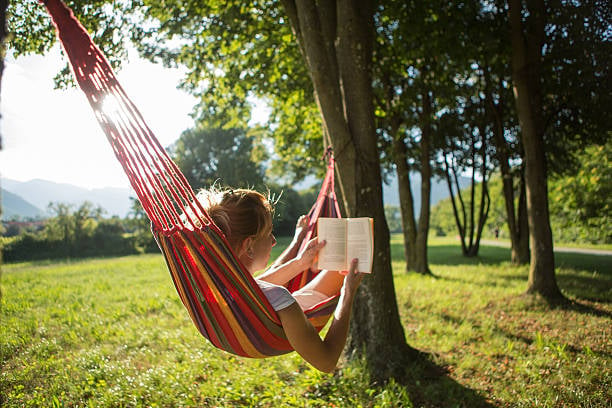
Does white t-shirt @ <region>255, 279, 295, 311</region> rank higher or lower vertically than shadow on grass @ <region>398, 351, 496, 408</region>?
higher

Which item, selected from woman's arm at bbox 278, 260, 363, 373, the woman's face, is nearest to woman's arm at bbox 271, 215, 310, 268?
the woman's face

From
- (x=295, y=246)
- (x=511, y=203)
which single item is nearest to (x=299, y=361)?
(x=295, y=246)

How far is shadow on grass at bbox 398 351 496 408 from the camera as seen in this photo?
2.46m

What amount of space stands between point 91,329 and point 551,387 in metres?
3.98

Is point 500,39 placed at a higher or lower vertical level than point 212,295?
higher

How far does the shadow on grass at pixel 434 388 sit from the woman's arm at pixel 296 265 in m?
1.31

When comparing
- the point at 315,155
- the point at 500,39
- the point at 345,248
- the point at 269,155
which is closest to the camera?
the point at 345,248

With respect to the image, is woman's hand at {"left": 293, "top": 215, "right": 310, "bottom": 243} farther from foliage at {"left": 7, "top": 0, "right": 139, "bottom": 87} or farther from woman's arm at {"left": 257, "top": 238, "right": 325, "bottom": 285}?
foliage at {"left": 7, "top": 0, "right": 139, "bottom": 87}

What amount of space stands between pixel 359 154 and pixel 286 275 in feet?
4.34

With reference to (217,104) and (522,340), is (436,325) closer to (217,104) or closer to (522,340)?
(522,340)

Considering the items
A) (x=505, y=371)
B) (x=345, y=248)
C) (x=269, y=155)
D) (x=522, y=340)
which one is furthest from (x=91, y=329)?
(x=269, y=155)

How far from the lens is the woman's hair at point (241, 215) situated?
1.52 m

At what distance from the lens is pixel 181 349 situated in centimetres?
329

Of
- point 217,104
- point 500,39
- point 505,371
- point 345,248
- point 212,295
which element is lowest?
point 505,371
